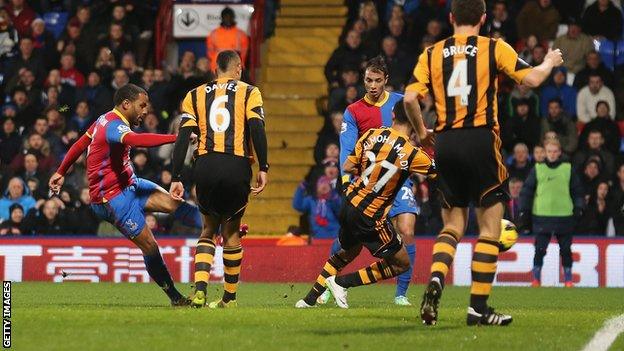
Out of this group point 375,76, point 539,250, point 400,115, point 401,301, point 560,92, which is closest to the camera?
point 400,115

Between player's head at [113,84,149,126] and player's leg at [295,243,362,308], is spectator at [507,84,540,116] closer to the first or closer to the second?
player's leg at [295,243,362,308]

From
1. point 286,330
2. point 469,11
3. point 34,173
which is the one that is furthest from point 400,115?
point 34,173

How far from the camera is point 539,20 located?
23844 mm

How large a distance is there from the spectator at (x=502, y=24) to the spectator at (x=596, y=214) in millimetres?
3444

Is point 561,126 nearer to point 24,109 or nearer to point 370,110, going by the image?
point 370,110

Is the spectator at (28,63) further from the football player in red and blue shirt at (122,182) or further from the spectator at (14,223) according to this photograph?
the football player in red and blue shirt at (122,182)

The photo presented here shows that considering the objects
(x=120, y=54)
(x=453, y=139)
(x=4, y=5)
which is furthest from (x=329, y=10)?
(x=453, y=139)

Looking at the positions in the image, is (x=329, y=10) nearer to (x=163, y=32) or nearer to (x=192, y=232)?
(x=163, y=32)

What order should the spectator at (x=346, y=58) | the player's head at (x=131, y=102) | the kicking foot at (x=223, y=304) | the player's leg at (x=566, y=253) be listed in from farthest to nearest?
the spectator at (x=346, y=58)
the player's leg at (x=566, y=253)
the player's head at (x=131, y=102)
the kicking foot at (x=223, y=304)

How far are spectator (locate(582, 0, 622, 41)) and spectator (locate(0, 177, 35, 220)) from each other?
Answer: 924 centimetres

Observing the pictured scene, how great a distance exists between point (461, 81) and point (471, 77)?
3.0 inches

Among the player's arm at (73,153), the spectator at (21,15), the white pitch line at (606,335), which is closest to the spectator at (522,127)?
the spectator at (21,15)

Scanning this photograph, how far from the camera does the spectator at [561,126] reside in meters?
22.0

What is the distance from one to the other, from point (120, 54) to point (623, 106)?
844 centimetres
